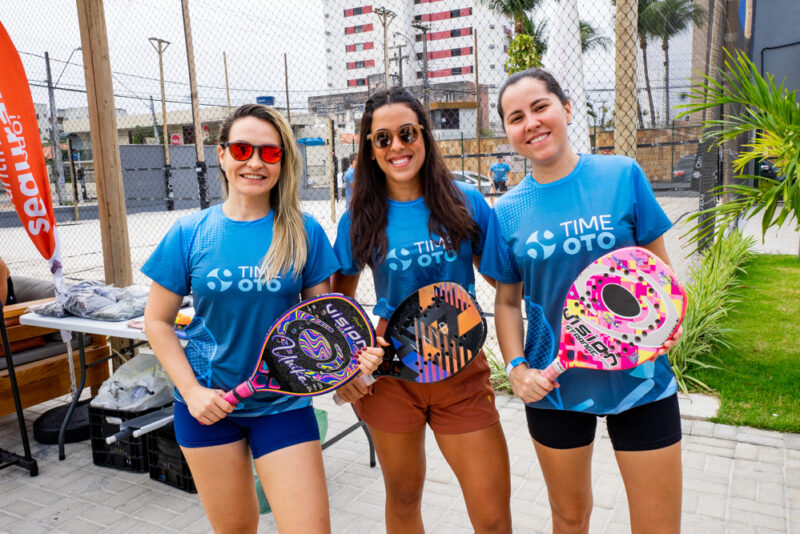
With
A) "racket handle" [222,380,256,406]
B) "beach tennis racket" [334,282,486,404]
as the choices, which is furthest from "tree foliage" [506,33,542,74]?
"racket handle" [222,380,256,406]

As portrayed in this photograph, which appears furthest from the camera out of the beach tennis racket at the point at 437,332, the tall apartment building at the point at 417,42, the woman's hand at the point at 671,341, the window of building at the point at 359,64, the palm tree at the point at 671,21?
the window of building at the point at 359,64

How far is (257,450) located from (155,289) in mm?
648

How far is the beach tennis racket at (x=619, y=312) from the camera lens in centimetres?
168

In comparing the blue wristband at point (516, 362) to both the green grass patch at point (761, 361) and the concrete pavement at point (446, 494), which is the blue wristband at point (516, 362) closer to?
the concrete pavement at point (446, 494)

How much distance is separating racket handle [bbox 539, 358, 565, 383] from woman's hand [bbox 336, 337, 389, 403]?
20.5 inches

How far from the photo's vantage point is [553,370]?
5.92ft

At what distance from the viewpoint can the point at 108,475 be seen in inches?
150

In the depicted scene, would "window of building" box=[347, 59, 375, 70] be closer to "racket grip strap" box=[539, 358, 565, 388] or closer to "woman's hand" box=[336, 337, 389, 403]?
"woman's hand" box=[336, 337, 389, 403]

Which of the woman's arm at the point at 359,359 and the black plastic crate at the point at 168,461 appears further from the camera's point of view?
the black plastic crate at the point at 168,461

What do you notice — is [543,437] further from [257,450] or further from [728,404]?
[728,404]

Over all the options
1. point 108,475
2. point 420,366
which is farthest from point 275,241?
point 108,475

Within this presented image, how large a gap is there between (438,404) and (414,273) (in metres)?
0.47

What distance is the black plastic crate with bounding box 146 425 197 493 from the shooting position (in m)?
3.54

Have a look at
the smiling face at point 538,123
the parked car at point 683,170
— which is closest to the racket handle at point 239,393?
the smiling face at point 538,123
